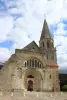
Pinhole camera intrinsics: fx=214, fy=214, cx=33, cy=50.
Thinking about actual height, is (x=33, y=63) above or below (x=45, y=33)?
below

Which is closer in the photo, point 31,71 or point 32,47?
point 31,71

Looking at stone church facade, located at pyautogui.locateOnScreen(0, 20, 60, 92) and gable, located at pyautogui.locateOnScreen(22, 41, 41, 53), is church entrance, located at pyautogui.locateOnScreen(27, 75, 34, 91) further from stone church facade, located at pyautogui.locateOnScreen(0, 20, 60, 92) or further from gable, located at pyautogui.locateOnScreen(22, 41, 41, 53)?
gable, located at pyautogui.locateOnScreen(22, 41, 41, 53)

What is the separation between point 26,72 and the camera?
49344 millimetres

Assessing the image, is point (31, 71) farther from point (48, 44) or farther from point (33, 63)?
point (48, 44)

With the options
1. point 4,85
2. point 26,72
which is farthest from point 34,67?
point 4,85

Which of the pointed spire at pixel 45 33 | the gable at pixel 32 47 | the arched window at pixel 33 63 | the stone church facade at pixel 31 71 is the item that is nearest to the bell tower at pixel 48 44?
the pointed spire at pixel 45 33

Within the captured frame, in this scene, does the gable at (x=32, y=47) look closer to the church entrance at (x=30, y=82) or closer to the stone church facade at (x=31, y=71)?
the stone church facade at (x=31, y=71)

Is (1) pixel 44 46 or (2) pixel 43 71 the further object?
(1) pixel 44 46

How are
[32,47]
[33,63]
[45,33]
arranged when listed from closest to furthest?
[33,63], [32,47], [45,33]

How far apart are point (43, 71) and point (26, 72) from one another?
410 cm

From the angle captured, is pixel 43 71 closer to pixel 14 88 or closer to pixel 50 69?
pixel 50 69

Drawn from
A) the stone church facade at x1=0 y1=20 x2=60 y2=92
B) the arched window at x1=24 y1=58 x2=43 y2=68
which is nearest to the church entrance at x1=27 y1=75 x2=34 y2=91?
the stone church facade at x1=0 y1=20 x2=60 y2=92

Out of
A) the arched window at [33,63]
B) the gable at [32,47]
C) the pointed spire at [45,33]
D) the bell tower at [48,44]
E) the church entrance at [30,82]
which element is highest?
the pointed spire at [45,33]

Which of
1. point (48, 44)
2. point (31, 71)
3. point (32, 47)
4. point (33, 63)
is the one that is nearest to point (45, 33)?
point (48, 44)
